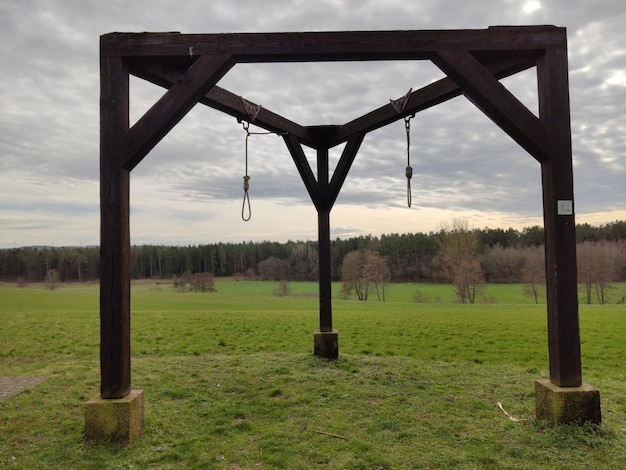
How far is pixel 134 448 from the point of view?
332 cm

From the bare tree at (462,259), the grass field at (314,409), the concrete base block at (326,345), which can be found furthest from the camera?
the bare tree at (462,259)

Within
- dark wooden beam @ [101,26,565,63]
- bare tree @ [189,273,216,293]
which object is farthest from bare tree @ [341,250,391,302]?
dark wooden beam @ [101,26,565,63]

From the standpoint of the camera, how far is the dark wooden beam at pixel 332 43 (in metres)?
3.71

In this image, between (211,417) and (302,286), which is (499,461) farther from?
(302,286)

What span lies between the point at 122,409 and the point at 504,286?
1556 inches

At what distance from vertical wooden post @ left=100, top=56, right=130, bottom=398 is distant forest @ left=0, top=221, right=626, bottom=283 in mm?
33601

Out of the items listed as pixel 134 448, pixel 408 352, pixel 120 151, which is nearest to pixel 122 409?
pixel 134 448

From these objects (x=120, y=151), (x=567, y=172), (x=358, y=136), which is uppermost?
(x=358, y=136)

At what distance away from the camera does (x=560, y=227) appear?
3.71 m

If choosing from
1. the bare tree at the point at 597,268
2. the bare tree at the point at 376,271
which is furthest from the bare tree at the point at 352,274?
the bare tree at the point at 597,268

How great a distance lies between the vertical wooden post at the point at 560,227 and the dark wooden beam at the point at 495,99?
Result: 143 mm

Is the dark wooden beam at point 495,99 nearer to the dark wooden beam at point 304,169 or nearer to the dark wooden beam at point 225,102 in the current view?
the dark wooden beam at point 225,102

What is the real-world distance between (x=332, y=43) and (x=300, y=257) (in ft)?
133

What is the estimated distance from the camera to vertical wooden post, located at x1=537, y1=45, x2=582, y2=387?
3648mm
